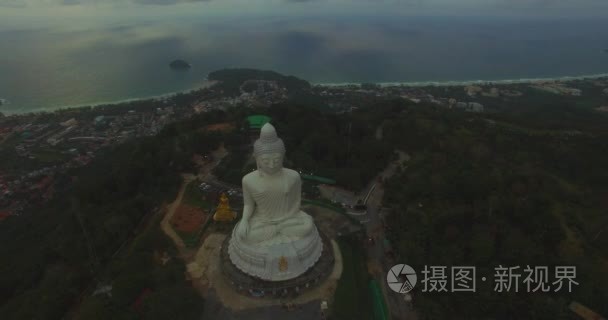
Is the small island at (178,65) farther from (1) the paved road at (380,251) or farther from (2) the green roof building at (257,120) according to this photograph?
(1) the paved road at (380,251)

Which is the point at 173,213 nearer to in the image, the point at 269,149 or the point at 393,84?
the point at 269,149

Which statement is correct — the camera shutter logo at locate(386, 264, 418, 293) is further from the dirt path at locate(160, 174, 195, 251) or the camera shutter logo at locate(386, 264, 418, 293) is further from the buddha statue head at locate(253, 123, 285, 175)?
the dirt path at locate(160, 174, 195, 251)

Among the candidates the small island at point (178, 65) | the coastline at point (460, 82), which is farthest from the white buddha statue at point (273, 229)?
the small island at point (178, 65)

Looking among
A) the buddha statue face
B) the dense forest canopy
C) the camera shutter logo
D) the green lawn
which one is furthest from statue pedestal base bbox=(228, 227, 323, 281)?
the dense forest canopy

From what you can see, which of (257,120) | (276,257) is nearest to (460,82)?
(257,120)

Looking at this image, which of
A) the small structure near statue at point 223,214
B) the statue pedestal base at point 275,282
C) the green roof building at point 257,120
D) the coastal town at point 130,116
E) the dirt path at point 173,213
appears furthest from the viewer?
the coastal town at point 130,116

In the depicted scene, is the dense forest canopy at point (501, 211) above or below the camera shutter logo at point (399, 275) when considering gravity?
above

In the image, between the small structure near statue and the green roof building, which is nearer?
the small structure near statue
